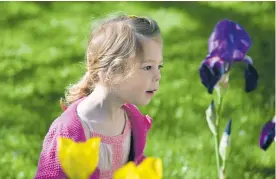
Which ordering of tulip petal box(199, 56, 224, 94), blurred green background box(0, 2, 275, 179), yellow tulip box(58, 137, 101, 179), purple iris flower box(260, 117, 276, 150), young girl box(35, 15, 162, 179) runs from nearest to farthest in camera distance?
yellow tulip box(58, 137, 101, 179) < purple iris flower box(260, 117, 276, 150) < tulip petal box(199, 56, 224, 94) < young girl box(35, 15, 162, 179) < blurred green background box(0, 2, 275, 179)

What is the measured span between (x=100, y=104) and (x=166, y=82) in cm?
158

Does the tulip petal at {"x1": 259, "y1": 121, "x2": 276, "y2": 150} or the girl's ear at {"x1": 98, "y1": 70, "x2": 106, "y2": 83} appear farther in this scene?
the girl's ear at {"x1": 98, "y1": 70, "x2": 106, "y2": 83}

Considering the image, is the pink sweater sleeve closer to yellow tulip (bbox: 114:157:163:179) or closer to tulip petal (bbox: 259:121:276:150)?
tulip petal (bbox: 259:121:276:150)

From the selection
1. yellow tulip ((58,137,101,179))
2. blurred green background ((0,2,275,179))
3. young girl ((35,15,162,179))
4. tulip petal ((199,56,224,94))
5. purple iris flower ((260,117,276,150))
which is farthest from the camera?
blurred green background ((0,2,275,179))

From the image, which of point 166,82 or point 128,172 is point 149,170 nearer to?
point 128,172

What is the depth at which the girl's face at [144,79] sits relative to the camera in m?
2.38


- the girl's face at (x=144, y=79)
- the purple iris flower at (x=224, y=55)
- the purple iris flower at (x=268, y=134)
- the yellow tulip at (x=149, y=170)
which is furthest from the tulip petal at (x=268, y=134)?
the yellow tulip at (x=149, y=170)

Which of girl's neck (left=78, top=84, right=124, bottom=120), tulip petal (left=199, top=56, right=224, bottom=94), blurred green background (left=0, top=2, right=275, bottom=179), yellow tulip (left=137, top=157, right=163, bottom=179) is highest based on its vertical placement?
yellow tulip (left=137, top=157, right=163, bottom=179)

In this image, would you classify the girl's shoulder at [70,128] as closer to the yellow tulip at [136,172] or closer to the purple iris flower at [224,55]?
the purple iris flower at [224,55]

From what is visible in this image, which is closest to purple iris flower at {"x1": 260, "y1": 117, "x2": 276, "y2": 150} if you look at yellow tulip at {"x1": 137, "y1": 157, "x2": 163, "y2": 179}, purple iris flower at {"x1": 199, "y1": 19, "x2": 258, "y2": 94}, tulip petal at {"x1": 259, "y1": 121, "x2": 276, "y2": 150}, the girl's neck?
tulip petal at {"x1": 259, "y1": 121, "x2": 276, "y2": 150}

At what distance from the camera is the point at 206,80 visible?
229cm

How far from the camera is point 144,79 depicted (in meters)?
2.38

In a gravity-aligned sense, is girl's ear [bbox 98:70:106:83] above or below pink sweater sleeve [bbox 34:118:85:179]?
above

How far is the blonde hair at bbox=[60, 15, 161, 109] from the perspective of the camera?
2379 millimetres
